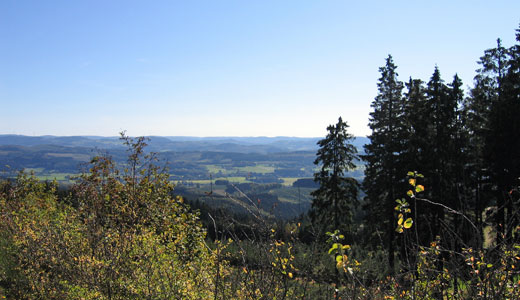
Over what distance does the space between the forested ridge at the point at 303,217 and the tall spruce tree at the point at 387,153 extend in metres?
0.09

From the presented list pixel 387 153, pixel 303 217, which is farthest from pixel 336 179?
pixel 303 217

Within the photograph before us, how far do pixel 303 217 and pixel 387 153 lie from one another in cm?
1718

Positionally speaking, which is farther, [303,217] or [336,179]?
[336,179]

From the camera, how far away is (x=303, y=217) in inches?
214

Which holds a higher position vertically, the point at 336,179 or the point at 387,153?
the point at 387,153

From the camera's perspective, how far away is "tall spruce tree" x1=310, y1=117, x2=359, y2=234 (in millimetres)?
22188

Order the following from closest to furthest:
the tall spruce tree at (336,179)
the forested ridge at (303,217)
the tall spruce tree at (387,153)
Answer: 1. the forested ridge at (303,217)
2. the tall spruce tree at (387,153)
3. the tall spruce tree at (336,179)

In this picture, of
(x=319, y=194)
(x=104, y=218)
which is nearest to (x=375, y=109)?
(x=319, y=194)

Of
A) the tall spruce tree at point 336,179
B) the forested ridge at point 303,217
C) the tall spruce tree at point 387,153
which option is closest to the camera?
the forested ridge at point 303,217

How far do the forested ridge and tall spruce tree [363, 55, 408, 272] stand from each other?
0.09 m

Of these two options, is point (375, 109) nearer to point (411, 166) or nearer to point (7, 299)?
point (411, 166)

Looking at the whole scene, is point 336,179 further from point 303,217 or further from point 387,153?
point 303,217

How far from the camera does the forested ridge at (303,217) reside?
171 inches

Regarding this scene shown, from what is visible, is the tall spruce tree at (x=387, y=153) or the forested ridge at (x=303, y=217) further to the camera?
the tall spruce tree at (x=387, y=153)
